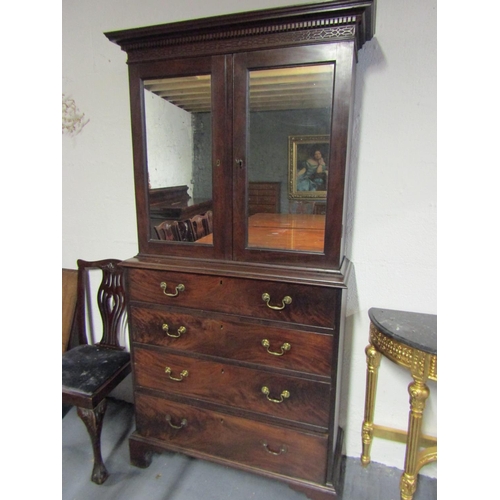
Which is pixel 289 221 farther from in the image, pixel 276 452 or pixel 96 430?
pixel 96 430

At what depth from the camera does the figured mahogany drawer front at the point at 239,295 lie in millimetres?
1112

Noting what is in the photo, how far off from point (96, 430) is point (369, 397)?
117 cm

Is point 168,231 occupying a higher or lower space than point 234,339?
higher

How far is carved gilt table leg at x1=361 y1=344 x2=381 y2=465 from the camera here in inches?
54.2

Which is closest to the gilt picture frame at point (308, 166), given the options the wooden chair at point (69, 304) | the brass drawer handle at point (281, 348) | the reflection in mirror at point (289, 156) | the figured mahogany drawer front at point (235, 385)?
the reflection in mirror at point (289, 156)

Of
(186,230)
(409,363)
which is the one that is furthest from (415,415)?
(186,230)

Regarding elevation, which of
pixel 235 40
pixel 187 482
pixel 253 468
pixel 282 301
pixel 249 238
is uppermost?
pixel 235 40

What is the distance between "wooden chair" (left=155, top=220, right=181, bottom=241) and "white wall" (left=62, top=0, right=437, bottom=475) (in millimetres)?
470

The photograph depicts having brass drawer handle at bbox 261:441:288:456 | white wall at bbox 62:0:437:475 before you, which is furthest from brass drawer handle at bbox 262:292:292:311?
brass drawer handle at bbox 261:441:288:456

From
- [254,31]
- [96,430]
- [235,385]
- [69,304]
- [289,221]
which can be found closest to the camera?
[254,31]

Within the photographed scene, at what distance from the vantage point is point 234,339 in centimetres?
123

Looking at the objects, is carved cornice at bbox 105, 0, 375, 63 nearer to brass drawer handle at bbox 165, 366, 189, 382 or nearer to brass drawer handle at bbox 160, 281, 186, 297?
brass drawer handle at bbox 160, 281, 186, 297

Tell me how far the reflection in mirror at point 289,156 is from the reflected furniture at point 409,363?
444 millimetres
